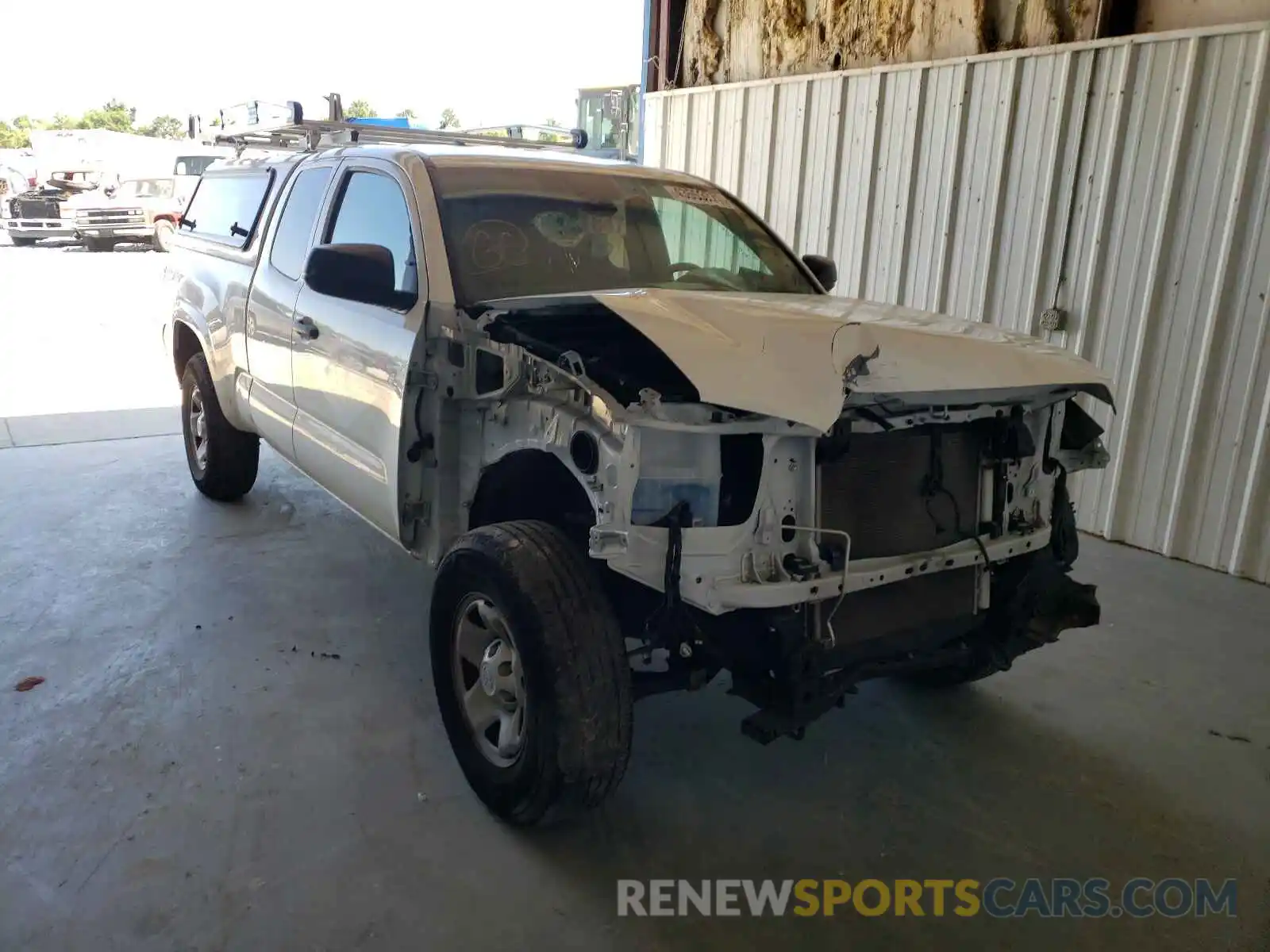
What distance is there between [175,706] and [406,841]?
3.87ft

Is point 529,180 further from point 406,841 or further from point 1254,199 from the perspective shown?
point 1254,199

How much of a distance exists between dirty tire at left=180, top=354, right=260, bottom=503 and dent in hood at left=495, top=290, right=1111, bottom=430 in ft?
10.5

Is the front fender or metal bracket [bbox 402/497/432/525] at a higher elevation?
the front fender

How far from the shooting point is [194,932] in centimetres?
215

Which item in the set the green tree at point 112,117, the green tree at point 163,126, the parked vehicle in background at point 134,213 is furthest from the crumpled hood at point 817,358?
the green tree at point 163,126

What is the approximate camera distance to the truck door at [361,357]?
3105mm

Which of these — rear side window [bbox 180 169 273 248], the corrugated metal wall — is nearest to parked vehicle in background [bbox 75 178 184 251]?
rear side window [bbox 180 169 273 248]

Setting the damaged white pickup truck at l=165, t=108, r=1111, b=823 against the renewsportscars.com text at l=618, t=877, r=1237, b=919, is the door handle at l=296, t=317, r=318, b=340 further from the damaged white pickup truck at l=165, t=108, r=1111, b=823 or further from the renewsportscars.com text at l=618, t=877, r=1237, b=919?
the renewsportscars.com text at l=618, t=877, r=1237, b=919

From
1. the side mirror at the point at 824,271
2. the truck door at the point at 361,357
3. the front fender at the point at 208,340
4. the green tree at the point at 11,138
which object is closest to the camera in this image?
the truck door at the point at 361,357

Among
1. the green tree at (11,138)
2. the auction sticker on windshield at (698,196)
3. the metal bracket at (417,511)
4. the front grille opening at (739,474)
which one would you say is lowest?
the metal bracket at (417,511)

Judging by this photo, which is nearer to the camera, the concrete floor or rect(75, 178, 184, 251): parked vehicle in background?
the concrete floor

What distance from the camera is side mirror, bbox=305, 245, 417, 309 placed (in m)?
2.96

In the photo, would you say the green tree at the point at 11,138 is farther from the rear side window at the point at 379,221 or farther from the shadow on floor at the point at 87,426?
the rear side window at the point at 379,221

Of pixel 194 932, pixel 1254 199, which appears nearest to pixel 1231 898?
pixel 194 932
